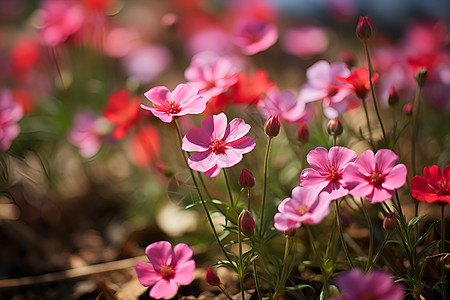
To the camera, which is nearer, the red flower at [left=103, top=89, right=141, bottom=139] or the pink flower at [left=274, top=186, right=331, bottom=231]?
the pink flower at [left=274, top=186, right=331, bottom=231]

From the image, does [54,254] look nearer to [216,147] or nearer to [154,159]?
[154,159]

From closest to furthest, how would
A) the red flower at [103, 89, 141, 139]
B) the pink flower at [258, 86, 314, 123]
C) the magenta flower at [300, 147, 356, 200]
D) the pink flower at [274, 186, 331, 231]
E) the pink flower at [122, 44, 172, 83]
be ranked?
1. the pink flower at [274, 186, 331, 231]
2. the magenta flower at [300, 147, 356, 200]
3. the pink flower at [258, 86, 314, 123]
4. the red flower at [103, 89, 141, 139]
5. the pink flower at [122, 44, 172, 83]

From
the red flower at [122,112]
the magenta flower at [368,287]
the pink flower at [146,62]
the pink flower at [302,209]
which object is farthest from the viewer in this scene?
the pink flower at [146,62]

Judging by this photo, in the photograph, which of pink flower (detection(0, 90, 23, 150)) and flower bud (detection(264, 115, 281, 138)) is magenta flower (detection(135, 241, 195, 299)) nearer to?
flower bud (detection(264, 115, 281, 138))

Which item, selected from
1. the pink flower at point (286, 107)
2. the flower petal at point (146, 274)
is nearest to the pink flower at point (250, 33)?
the pink flower at point (286, 107)

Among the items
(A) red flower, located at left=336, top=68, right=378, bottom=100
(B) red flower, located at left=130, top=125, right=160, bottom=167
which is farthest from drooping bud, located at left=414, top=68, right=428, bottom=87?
(B) red flower, located at left=130, top=125, right=160, bottom=167

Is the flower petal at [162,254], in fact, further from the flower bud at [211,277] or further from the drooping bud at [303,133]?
the drooping bud at [303,133]

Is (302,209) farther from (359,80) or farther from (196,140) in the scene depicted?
(359,80)
